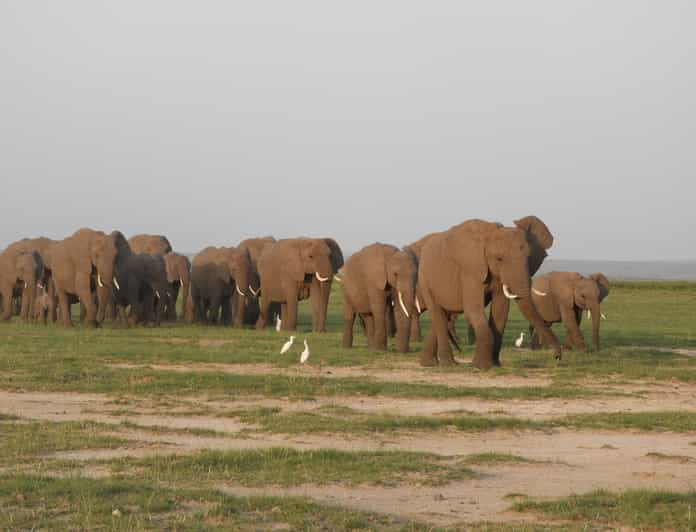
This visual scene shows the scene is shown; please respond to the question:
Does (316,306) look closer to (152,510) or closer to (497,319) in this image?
(497,319)

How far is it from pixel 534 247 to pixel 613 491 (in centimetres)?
1273

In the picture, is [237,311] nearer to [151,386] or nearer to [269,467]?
[151,386]

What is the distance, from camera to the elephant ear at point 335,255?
1377 inches

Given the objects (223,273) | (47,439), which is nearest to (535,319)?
(47,439)

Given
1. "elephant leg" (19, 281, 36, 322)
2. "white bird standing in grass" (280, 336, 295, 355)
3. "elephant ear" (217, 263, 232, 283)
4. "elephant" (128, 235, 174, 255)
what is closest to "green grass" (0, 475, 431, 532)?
"white bird standing in grass" (280, 336, 295, 355)

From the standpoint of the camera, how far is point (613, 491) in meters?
10.9

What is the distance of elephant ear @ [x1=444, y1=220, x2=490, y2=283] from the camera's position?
2214 centimetres

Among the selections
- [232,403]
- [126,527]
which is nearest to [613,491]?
[126,527]

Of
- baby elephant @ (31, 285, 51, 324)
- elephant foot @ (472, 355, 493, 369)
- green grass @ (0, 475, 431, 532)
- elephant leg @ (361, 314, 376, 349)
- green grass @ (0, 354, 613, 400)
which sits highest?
baby elephant @ (31, 285, 51, 324)

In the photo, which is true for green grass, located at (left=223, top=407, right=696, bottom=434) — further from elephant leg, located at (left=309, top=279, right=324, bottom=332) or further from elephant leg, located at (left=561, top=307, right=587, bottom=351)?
elephant leg, located at (left=309, top=279, right=324, bottom=332)

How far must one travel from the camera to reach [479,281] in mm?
22234

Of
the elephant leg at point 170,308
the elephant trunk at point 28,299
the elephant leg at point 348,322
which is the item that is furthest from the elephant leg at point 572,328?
the elephant trunk at point 28,299

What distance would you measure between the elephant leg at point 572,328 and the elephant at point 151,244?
24123 millimetres

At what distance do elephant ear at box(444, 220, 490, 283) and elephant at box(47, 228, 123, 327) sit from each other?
50.1ft
